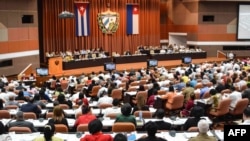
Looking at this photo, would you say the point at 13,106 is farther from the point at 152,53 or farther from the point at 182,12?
the point at 182,12

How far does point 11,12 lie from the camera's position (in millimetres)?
20375

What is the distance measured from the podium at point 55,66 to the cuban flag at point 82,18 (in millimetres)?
5113

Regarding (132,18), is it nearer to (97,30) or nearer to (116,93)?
(97,30)

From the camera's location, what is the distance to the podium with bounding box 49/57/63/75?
2022 centimetres

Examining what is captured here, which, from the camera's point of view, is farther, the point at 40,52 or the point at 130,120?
the point at 40,52

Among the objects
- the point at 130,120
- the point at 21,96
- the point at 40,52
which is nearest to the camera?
the point at 130,120

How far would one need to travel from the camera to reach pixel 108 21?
26719 millimetres

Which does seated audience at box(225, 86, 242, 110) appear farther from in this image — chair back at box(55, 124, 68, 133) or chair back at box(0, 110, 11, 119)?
chair back at box(0, 110, 11, 119)

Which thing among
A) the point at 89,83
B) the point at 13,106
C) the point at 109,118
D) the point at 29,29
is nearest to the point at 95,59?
the point at 29,29

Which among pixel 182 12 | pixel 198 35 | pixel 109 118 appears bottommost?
pixel 109 118

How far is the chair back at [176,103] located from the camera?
1122 cm

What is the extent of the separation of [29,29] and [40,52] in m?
2.59

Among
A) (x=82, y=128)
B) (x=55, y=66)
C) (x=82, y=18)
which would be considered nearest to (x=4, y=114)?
(x=82, y=128)

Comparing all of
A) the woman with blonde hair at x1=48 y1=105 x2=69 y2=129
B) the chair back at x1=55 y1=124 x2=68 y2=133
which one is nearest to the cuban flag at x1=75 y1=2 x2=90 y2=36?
the woman with blonde hair at x1=48 y1=105 x2=69 y2=129
